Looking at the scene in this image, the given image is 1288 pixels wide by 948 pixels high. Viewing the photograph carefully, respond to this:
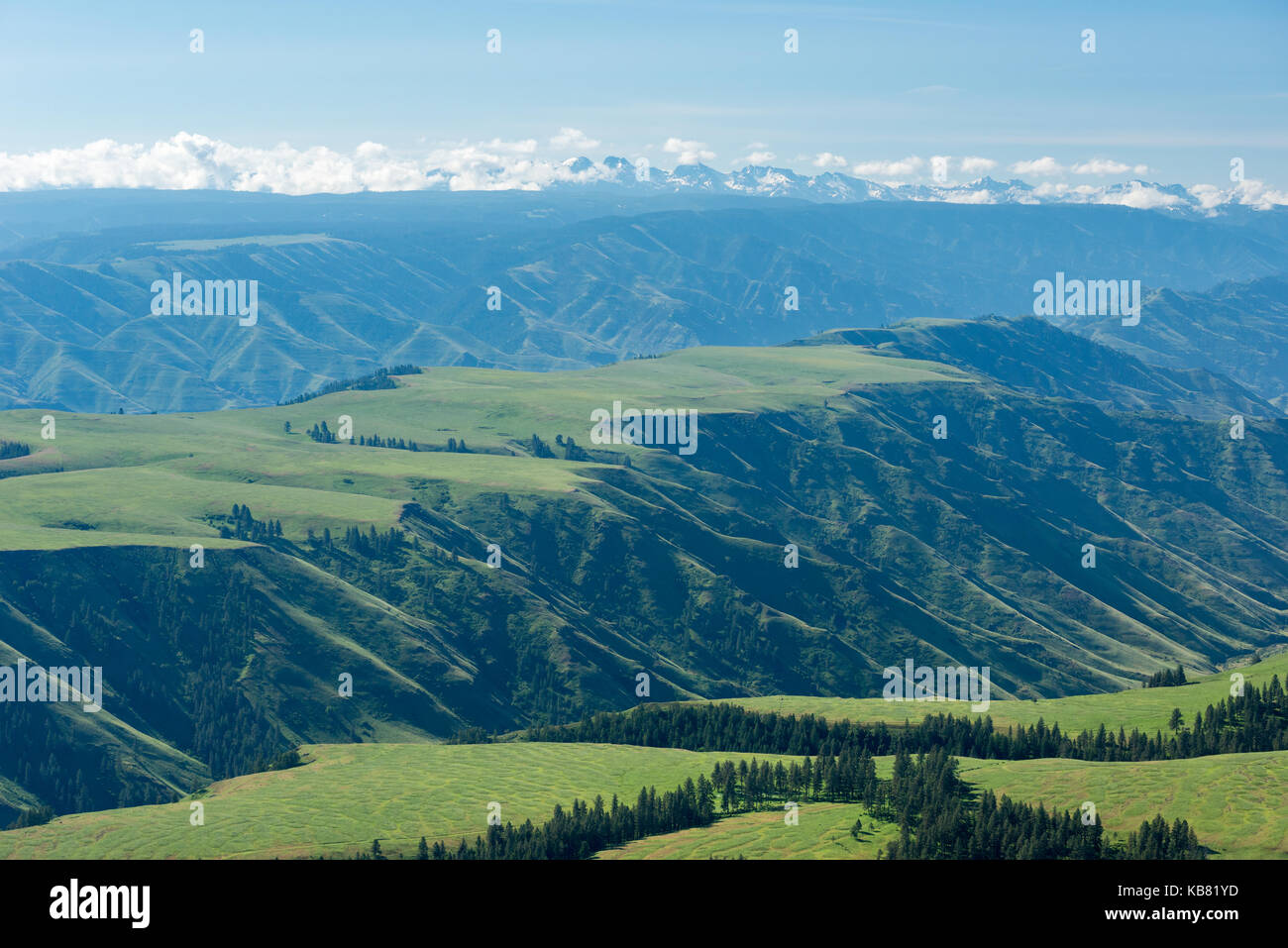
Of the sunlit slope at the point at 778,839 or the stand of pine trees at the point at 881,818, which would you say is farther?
the sunlit slope at the point at 778,839

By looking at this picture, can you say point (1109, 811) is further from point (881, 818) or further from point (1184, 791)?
point (881, 818)

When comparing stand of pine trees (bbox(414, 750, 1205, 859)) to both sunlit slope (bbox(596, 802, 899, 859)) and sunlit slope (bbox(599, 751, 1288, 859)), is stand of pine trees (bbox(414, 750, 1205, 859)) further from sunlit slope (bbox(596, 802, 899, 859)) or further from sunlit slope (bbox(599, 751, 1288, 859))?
sunlit slope (bbox(599, 751, 1288, 859))

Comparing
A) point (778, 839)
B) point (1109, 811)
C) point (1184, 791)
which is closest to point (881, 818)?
point (778, 839)

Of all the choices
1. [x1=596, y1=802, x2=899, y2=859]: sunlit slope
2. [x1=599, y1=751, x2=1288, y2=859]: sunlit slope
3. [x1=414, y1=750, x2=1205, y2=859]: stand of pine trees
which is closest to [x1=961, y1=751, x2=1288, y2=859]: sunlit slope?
[x1=599, y1=751, x2=1288, y2=859]: sunlit slope

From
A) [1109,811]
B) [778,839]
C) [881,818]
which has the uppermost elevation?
[1109,811]

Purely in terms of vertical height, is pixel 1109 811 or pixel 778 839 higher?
pixel 1109 811

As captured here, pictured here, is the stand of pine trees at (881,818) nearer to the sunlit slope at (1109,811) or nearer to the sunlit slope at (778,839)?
the sunlit slope at (778,839)

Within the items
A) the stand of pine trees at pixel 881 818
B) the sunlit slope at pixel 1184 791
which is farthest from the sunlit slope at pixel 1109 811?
the stand of pine trees at pixel 881 818

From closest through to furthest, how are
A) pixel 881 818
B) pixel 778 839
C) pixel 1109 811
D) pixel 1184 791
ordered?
pixel 1109 811, pixel 778 839, pixel 1184 791, pixel 881 818
